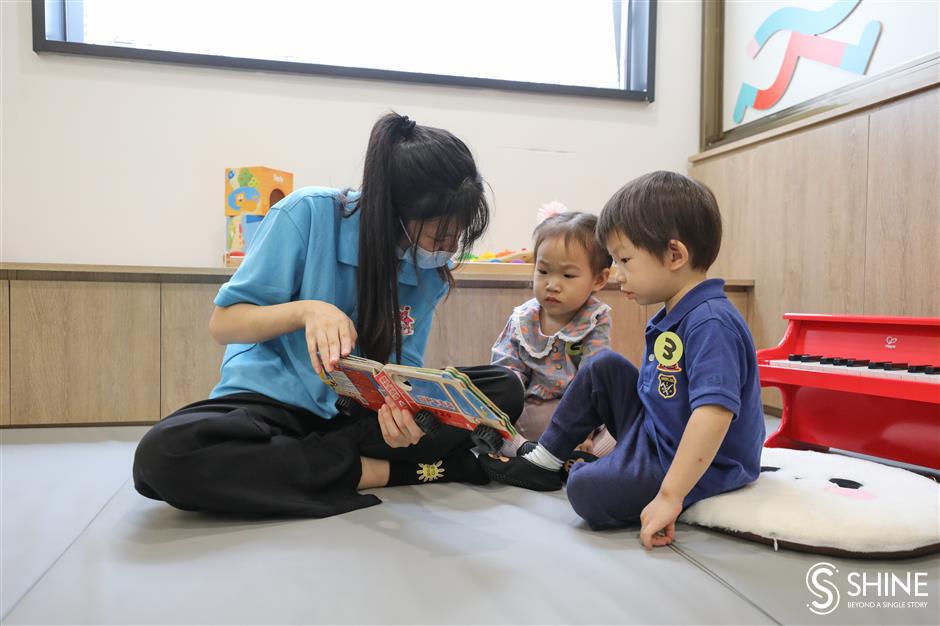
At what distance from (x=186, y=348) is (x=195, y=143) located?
28.5 inches

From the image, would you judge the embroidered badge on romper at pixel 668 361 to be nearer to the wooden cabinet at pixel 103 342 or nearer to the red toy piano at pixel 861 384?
the red toy piano at pixel 861 384

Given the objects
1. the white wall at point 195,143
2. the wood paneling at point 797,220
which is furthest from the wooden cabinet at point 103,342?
the wood paneling at point 797,220

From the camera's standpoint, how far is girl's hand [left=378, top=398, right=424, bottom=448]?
0.79 metres

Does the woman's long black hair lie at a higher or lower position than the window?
lower

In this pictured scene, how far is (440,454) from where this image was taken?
1.03 meters

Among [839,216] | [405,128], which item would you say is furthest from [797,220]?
[405,128]

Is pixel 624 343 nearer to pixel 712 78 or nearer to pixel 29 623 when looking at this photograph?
pixel 712 78

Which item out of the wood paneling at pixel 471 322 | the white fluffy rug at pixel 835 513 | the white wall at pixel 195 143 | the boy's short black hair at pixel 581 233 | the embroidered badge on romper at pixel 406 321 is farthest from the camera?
the white wall at pixel 195 143

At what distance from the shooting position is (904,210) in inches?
53.7

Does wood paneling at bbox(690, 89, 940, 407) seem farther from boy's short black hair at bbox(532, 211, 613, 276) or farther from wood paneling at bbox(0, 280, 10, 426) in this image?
wood paneling at bbox(0, 280, 10, 426)

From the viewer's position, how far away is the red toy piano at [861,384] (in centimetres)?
105

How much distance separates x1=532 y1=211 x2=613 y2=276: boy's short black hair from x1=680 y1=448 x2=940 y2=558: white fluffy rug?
0.52 m

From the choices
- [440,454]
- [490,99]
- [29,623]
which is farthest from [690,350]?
[490,99]

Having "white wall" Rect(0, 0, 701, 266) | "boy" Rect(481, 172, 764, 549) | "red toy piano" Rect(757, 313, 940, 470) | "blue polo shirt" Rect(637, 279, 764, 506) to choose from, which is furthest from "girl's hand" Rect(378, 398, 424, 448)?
"white wall" Rect(0, 0, 701, 266)
